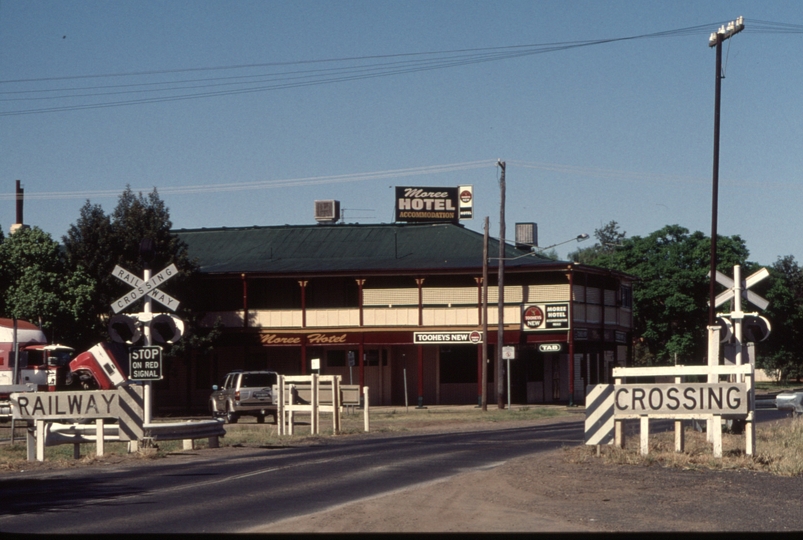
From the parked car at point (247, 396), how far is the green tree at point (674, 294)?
35.1 metres

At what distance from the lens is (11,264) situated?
45844 millimetres

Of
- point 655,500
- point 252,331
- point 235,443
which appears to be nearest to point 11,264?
point 252,331

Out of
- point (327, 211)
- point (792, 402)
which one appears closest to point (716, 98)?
point (792, 402)

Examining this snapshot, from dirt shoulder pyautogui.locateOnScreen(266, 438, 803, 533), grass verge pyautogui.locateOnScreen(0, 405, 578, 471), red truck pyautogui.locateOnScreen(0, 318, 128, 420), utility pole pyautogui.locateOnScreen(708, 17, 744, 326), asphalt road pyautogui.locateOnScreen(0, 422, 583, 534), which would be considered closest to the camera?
dirt shoulder pyautogui.locateOnScreen(266, 438, 803, 533)

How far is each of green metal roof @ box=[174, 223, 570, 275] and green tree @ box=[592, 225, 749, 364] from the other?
55.8 ft

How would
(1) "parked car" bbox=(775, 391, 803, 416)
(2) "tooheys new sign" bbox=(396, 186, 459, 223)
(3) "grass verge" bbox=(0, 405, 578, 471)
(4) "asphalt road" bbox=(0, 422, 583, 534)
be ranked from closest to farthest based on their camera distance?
(4) "asphalt road" bbox=(0, 422, 583, 534), (3) "grass verge" bbox=(0, 405, 578, 471), (1) "parked car" bbox=(775, 391, 803, 416), (2) "tooheys new sign" bbox=(396, 186, 459, 223)

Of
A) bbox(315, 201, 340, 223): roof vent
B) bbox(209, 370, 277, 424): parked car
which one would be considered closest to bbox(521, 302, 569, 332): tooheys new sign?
bbox(315, 201, 340, 223): roof vent

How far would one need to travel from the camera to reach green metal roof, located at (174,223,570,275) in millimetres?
52562

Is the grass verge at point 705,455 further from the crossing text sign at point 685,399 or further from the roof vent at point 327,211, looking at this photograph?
the roof vent at point 327,211

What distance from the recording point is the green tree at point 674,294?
69875mm

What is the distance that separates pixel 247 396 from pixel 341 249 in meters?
18.4

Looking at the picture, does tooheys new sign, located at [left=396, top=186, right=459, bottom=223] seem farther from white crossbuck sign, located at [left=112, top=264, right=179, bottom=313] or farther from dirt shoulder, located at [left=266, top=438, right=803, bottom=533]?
dirt shoulder, located at [left=266, top=438, right=803, bottom=533]

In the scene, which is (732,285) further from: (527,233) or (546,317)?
(527,233)

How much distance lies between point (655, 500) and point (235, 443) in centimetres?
1320
